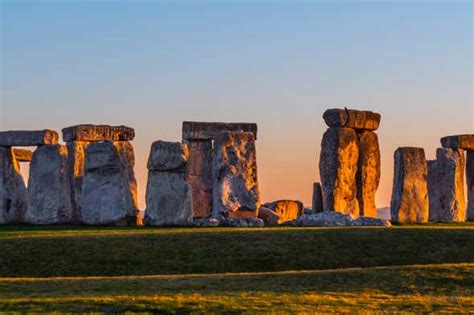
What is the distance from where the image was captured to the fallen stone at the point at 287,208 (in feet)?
145

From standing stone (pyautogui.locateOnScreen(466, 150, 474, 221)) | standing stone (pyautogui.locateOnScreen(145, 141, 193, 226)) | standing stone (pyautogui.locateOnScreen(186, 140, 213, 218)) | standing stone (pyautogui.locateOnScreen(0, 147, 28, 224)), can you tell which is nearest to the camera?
standing stone (pyautogui.locateOnScreen(145, 141, 193, 226))

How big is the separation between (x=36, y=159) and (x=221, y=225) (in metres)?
7.75

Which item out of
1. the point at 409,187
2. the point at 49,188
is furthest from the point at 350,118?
the point at 49,188

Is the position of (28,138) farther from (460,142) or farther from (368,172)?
(460,142)

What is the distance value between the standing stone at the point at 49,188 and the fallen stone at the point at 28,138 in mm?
1126

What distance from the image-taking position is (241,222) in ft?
114

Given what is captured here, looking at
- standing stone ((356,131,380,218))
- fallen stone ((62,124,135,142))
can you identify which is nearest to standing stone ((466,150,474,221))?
standing stone ((356,131,380,218))

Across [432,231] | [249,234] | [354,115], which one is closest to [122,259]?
[249,234]

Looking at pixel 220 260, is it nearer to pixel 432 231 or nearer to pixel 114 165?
pixel 432 231

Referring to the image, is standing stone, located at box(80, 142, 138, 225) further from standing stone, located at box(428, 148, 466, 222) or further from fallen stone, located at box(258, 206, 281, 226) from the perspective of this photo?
standing stone, located at box(428, 148, 466, 222)

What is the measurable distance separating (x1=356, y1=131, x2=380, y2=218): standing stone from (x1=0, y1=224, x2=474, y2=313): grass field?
31.8 feet

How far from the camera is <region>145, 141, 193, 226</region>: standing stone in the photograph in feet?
115

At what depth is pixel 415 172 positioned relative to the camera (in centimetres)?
3950

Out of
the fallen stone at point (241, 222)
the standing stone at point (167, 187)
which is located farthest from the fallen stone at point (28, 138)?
the fallen stone at point (241, 222)
